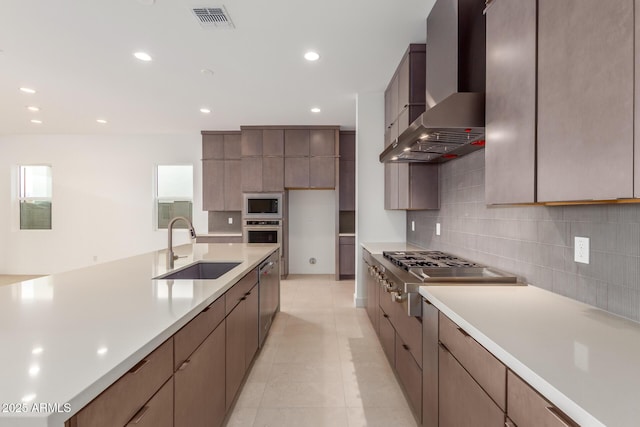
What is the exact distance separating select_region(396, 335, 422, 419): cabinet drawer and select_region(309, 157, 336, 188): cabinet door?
3.85 meters

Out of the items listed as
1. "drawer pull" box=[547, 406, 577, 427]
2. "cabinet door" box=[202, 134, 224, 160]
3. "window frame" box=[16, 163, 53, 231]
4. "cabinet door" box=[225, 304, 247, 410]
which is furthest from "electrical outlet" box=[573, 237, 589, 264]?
"window frame" box=[16, 163, 53, 231]

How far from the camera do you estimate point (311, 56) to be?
3.18m

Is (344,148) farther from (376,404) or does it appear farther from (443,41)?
(376,404)

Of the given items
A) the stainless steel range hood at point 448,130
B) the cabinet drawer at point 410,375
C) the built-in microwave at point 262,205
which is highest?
the stainless steel range hood at point 448,130

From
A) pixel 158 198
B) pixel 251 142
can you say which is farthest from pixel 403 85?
pixel 158 198

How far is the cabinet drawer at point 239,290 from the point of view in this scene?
6.06 ft

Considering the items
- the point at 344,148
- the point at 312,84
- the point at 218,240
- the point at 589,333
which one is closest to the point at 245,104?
the point at 312,84

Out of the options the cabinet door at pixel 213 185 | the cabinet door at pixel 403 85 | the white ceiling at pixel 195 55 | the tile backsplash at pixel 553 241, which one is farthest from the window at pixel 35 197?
the tile backsplash at pixel 553 241

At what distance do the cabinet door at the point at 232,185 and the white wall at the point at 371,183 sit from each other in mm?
2802

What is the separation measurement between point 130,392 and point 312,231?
5461 mm

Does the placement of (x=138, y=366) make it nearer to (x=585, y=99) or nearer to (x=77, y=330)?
(x=77, y=330)

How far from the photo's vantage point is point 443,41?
2.21 m

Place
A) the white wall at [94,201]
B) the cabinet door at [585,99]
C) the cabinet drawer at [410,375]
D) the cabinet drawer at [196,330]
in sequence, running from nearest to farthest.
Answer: the cabinet door at [585,99] → the cabinet drawer at [196,330] → the cabinet drawer at [410,375] → the white wall at [94,201]

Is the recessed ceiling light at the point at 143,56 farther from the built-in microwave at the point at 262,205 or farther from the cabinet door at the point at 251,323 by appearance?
the built-in microwave at the point at 262,205
